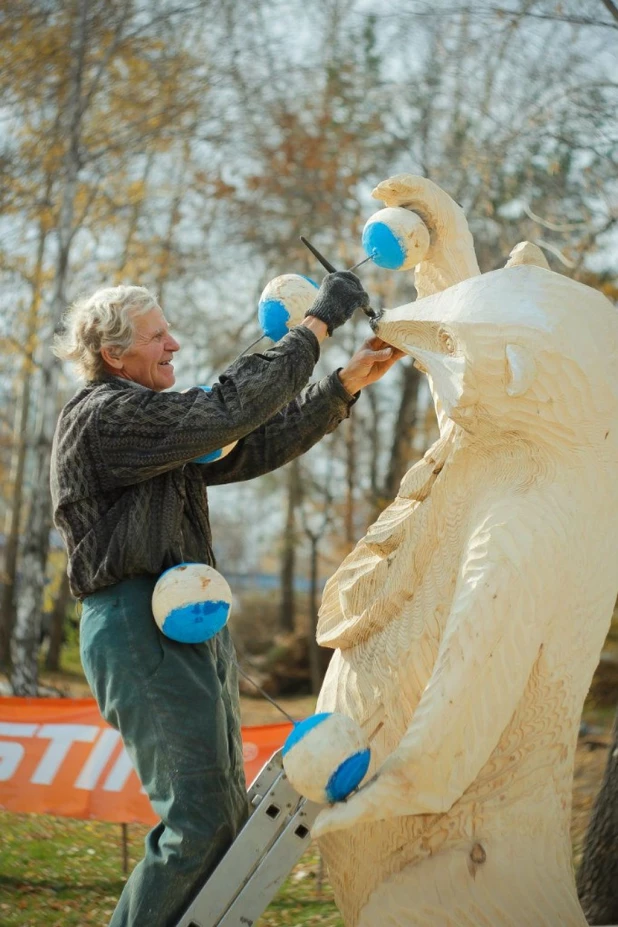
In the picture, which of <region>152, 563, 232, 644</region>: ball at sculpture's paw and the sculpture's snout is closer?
<region>152, 563, 232, 644</region>: ball at sculpture's paw

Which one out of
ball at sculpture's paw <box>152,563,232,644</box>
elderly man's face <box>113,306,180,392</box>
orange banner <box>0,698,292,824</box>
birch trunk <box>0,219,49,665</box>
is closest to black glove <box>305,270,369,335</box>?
elderly man's face <box>113,306,180,392</box>

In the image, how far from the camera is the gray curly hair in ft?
7.94

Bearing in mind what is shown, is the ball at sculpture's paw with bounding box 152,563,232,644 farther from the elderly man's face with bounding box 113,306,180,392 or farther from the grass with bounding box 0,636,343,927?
the grass with bounding box 0,636,343,927

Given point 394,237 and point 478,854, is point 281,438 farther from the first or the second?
point 478,854

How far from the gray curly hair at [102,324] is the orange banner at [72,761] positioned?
2.49 metres

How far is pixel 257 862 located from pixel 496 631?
0.77m

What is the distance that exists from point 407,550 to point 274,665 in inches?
443

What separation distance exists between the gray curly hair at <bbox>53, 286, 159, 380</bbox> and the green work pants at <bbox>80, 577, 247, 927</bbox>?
577 millimetres

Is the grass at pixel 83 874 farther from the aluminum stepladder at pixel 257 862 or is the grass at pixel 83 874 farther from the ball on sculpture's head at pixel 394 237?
the ball on sculpture's head at pixel 394 237

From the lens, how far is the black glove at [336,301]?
7.67 ft

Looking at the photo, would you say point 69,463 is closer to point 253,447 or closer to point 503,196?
point 253,447

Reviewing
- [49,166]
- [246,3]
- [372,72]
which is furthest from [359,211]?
[49,166]

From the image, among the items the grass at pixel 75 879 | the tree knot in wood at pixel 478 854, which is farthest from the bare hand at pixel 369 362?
the grass at pixel 75 879

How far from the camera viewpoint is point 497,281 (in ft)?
6.72
